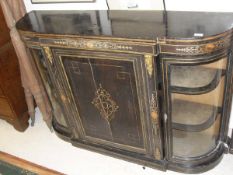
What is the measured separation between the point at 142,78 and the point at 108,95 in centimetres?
32

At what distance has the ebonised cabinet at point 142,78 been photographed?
142 centimetres

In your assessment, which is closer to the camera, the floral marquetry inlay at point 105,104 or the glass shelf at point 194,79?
the glass shelf at point 194,79

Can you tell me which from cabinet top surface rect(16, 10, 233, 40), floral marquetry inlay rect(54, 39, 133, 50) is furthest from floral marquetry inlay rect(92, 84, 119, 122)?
cabinet top surface rect(16, 10, 233, 40)

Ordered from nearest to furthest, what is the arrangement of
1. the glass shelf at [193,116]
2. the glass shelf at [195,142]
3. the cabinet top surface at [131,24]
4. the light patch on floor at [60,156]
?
1. the cabinet top surface at [131,24]
2. the glass shelf at [193,116]
3. the glass shelf at [195,142]
4. the light patch on floor at [60,156]

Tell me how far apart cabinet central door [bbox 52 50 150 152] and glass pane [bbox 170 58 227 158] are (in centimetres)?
22

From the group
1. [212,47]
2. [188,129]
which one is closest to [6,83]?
[188,129]

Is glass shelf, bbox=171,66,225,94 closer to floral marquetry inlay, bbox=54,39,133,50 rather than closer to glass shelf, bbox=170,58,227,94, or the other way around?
glass shelf, bbox=170,58,227,94

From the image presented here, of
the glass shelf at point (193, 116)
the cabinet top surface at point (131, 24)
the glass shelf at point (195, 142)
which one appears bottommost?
the glass shelf at point (195, 142)

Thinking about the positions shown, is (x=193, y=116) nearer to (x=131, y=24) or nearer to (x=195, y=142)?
(x=195, y=142)

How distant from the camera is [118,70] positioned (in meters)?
1.62

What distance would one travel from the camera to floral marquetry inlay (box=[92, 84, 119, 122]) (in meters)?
1.79

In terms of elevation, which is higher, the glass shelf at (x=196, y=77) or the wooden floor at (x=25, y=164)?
the glass shelf at (x=196, y=77)

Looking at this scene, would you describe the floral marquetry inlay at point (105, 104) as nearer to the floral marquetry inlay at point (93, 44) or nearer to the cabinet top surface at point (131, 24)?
the floral marquetry inlay at point (93, 44)

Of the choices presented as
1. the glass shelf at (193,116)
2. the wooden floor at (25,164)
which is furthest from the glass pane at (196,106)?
the wooden floor at (25,164)
